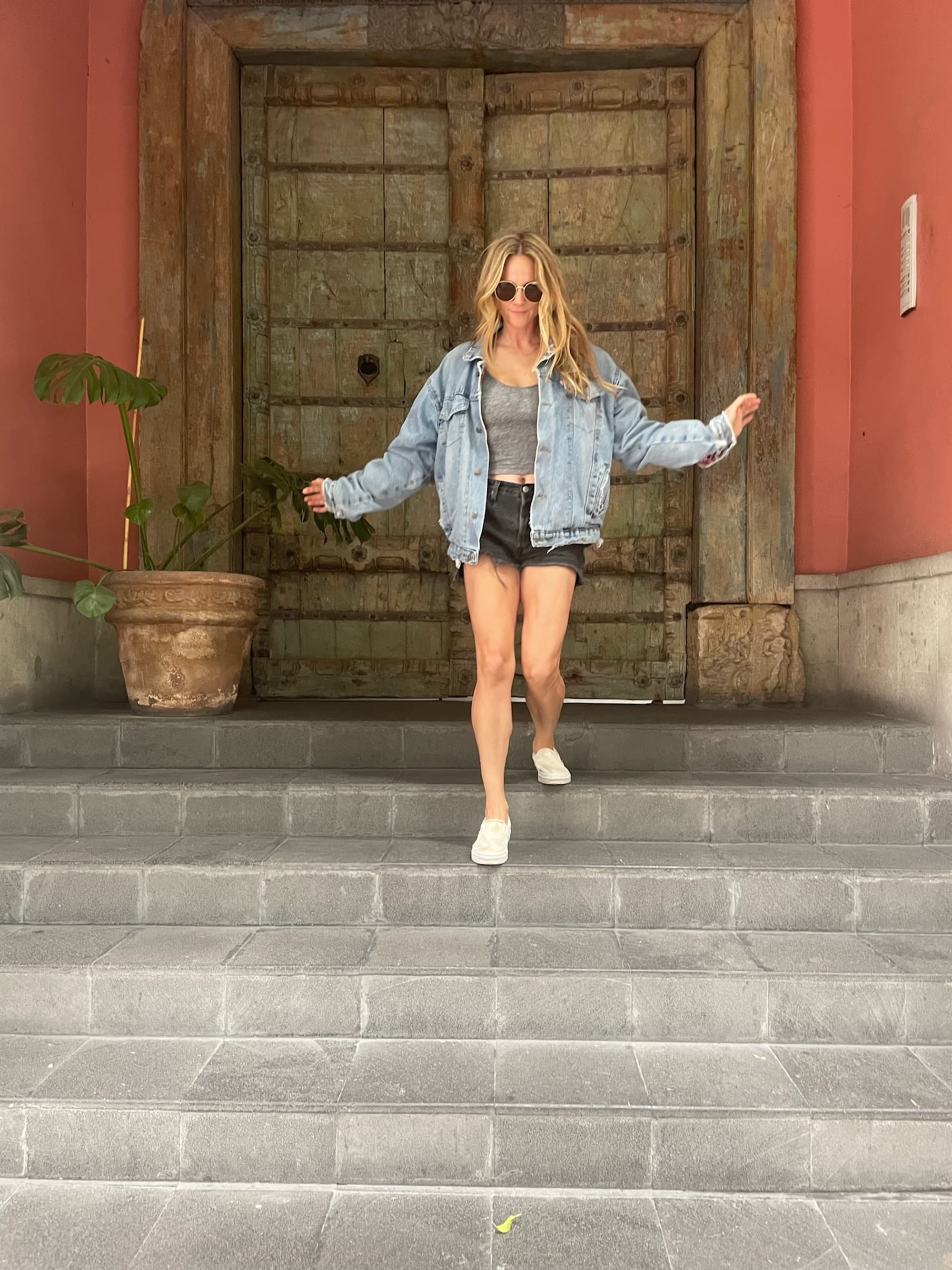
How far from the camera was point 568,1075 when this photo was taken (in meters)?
2.31

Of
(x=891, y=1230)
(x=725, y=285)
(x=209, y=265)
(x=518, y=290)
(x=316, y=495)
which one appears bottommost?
(x=891, y=1230)

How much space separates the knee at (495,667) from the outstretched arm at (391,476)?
0.57 meters

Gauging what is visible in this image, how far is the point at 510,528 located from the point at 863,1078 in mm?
1730

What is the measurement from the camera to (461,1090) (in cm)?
224

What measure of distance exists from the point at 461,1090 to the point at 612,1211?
16.1 inches

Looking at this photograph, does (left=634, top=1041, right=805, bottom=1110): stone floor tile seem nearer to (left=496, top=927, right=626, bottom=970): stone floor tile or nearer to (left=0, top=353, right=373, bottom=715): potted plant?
(left=496, top=927, right=626, bottom=970): stone floor tile

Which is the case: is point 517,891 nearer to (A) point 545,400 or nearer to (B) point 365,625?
(A) point 545,400

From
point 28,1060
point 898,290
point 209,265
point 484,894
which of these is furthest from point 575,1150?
point 209,265

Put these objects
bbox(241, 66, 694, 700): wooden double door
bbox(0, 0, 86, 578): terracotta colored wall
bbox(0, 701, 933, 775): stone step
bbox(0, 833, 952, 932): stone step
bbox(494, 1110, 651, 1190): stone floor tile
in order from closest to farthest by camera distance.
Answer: bbox(494, 1110, 651, 1190): stone floor tile < bbox(0, 833, 952, 932): stone step < bbox(0, 701, 933, 775): stone step < bbox(0, 0, 86, 578): terracotta colored wall < bbox(241, 66, 694, 700): wooden double door

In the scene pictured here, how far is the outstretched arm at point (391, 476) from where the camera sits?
3.18 meters

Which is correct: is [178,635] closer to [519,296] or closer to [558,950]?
[519,296]

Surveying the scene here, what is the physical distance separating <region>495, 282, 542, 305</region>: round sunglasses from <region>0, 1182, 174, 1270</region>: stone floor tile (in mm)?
2409

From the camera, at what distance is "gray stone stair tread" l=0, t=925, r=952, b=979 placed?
2.61m

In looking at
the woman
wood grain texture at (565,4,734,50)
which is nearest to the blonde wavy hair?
the woman
